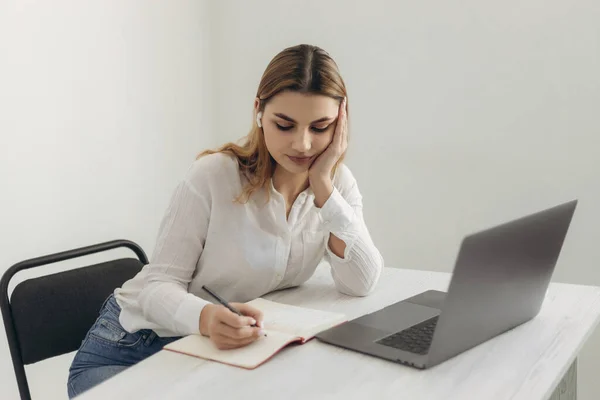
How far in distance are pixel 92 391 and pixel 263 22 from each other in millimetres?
1880

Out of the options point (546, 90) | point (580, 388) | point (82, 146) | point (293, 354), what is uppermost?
point (546, 90)

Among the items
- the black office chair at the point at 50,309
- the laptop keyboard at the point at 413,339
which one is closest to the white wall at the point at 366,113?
the black office chair at the point at 50,309

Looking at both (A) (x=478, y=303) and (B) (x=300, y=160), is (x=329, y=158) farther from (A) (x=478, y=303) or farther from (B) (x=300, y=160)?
(A) (x=478, y=303)

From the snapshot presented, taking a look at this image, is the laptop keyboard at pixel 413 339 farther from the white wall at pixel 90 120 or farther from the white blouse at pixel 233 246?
the white wall at pixel 90 120

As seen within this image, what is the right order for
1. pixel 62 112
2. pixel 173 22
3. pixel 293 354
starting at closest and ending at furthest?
pixel 293 354
pixel 62 112
pixel 173 22

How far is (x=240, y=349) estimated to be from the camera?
3.80ft

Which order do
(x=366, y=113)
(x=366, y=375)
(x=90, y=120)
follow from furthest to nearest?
(x=366, y=113) → (x=90, y=120) → (x=366, y=375)

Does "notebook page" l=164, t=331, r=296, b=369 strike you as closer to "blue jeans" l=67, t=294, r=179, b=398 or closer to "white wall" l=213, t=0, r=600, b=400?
"blue jeans" l=67, t=294, r=179, b=398

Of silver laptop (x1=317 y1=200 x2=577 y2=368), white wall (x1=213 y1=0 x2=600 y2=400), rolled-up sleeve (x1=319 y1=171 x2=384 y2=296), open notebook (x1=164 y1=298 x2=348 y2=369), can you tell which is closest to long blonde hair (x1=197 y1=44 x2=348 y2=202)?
rolled-up sleeve (x1=319 y1=171 x2=384 y2=296)

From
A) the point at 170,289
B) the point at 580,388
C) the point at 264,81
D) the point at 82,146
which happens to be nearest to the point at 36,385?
the point at 82,146

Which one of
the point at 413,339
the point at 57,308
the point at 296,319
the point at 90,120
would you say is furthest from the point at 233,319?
the point at 90,120

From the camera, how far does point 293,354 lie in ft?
3.77

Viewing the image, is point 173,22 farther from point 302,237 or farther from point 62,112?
point 302,237

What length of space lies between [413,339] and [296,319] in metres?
0.22
